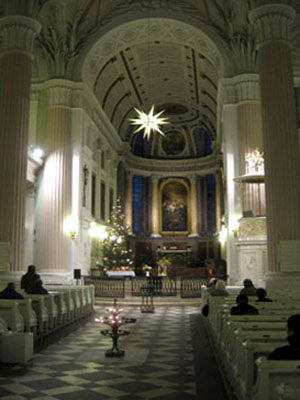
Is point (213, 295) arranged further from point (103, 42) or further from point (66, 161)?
point (103, 42)

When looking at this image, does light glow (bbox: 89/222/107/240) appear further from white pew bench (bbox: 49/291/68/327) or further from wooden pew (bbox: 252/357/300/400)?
wooden pew (bbox: 252/357/300/400)

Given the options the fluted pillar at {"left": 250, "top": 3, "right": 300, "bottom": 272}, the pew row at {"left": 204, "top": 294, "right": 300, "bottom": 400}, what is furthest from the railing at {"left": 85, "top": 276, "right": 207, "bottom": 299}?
the pew row at {"left": 204, "top": 294, "right": 300, "bottom": 400}

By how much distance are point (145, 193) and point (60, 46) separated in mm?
18237

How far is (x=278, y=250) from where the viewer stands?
39.1 ft

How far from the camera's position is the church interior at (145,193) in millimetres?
5984

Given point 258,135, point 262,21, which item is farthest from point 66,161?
point 262,21

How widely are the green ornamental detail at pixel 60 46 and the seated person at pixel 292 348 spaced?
18512 millimetres

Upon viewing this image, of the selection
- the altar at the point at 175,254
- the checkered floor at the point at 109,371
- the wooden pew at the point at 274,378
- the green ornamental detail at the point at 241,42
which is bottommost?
the checkered floor at the point at 109,371

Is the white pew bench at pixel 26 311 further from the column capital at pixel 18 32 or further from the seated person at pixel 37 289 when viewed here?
the column capital at pixel 18 32

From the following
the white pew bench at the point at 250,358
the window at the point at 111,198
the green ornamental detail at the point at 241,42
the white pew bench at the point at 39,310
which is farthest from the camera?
the window at the point at 111,198

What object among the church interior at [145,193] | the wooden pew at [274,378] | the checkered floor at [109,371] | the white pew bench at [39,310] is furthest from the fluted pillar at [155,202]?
the wooden pew at [274,378]

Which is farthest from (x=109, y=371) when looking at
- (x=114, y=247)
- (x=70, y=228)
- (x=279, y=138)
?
(x=114, y=247)

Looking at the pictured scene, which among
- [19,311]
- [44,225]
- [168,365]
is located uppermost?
[44,225]

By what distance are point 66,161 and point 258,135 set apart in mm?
8124
